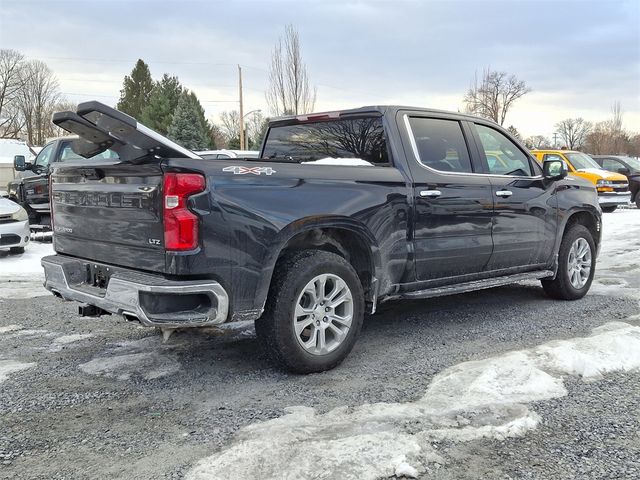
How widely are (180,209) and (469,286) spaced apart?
8.93 feet

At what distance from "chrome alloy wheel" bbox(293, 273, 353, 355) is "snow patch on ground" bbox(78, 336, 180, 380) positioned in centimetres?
101

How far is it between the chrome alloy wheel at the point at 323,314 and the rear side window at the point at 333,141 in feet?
3.33

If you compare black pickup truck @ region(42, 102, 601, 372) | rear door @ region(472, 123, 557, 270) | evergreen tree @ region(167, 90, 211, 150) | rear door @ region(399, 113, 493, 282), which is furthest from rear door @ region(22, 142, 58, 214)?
evergreen tree @ region(167, 90, 211, 150)

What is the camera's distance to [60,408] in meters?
3.53

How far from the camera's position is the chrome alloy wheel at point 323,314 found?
3941 mm

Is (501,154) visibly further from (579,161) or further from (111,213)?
(579,161)

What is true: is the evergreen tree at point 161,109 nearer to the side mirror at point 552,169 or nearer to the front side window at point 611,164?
the front side window at point 611,164

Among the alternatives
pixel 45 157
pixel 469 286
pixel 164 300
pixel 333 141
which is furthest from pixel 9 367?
pixel 45 157

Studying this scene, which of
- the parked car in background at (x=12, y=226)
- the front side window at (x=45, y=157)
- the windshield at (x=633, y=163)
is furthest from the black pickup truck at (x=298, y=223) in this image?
the windshield at (x=633, y=163)

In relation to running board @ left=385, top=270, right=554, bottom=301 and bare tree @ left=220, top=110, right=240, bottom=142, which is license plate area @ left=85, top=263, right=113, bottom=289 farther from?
bare tree @ left=220, top=110, right=240, bottom=142

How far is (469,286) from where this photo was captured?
5031 mm

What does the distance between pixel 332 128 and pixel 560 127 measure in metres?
95.1

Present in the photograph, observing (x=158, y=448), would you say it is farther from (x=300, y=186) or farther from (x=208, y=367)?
(x=300, y=186)

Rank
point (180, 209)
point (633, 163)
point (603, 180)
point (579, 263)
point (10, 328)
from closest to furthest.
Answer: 1. point (180, 209)
2. point (10, 328)
3. point (579, 263)
4. point (603, 180)
5. point (633, 163)
